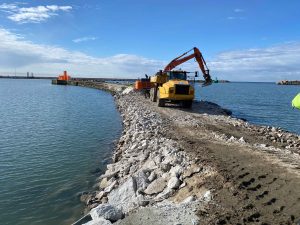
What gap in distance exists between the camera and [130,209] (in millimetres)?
7867

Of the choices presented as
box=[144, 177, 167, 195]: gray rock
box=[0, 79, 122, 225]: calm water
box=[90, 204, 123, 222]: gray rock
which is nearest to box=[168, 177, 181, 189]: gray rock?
box=[144, 177, 167, 195]: gray rock

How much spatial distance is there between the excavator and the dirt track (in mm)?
10664

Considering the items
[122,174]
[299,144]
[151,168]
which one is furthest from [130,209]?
[299,144]

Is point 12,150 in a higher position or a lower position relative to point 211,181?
lower

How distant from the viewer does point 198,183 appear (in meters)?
8.36

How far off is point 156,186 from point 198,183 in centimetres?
133

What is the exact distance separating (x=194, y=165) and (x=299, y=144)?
6.16 m

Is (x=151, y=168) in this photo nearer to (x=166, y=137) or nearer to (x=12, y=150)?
(x=166, y=137)

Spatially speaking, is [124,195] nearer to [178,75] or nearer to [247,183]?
[247,183]

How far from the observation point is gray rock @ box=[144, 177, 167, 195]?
8.99 meters

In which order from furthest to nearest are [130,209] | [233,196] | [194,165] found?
[194,165] → [130,209] → [233,196]

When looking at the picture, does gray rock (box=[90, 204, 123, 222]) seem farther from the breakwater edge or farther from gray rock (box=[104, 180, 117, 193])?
gray rock (box=[104, 180, 117, 193])

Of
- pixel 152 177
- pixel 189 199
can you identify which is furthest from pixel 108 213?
pixel 152 177

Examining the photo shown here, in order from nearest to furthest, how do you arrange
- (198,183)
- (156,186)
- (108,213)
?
1. (108,213)
2. (198,183)
3. (156,186)
